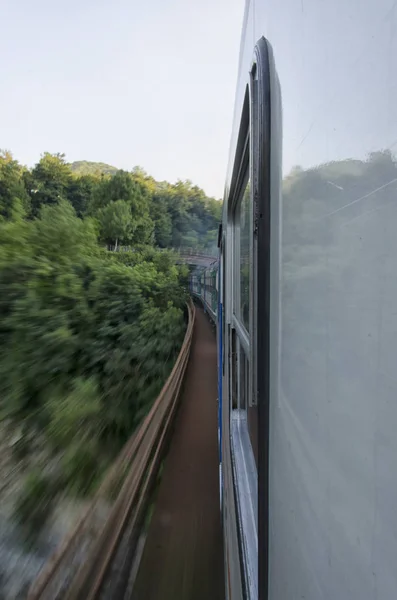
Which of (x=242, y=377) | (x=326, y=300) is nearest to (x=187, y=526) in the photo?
(x=242, y=377)

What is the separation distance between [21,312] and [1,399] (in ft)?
2.64

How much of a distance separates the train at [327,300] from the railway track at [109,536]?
8.02ft

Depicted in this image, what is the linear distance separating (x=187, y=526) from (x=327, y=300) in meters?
4.03

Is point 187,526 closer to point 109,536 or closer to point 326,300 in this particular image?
point 109,536

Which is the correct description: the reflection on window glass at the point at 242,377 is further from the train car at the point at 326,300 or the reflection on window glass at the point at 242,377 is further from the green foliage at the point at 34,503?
the green foliage at the point at 34,503

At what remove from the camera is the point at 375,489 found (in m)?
0.41

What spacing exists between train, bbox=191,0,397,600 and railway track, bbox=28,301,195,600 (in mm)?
2444

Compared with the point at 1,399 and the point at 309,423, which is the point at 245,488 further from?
the point at 1,399

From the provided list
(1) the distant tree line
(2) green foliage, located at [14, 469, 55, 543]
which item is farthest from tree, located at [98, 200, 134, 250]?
(2) green foliage, located at [14, 469, 55, 543]

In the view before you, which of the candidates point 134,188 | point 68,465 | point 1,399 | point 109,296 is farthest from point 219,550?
point 134,188

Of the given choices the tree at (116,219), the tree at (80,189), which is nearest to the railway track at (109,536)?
the tree at (116,219)

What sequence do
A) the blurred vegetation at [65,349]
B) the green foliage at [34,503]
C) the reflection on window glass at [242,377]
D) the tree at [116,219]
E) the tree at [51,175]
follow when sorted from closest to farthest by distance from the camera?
the reflection on window glass at [242,377]
the green foliage at [34,503]
the blurred vegetation at [65,349]
the tree at [116,219]
the tree at [51,175]

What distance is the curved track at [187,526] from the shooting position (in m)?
3.15

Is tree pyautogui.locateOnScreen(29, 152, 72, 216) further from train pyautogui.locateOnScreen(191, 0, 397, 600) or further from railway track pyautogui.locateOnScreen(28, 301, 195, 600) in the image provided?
train pyautogui.locateOnScreen(191, 0, 397, 600)
